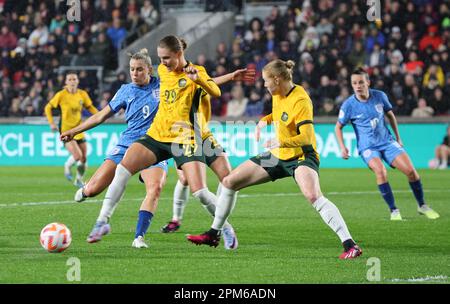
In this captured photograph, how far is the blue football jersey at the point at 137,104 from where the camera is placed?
33.8 feet

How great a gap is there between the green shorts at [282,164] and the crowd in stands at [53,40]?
19.0 m

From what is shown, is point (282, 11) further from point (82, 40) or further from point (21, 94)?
point (21, 94)

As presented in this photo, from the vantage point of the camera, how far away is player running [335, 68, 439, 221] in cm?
1335

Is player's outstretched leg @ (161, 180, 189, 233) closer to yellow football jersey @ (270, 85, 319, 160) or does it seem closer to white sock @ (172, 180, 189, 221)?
white sock @ (172, 180, 189, 221)

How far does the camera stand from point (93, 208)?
14.3 metres

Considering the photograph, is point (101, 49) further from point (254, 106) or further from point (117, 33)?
point (254, 106)

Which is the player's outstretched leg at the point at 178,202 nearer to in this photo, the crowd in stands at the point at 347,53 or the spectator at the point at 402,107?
the crowd in stands at the point at 347,53

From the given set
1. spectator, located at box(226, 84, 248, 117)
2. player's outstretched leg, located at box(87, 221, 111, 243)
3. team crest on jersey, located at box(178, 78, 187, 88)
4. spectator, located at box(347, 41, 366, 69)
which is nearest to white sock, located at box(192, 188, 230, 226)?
player's outstretched leg, located at box(87, 221, 111, 243)

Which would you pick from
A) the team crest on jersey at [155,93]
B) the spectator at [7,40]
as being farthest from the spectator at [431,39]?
the team crest on jersey at [155,93]

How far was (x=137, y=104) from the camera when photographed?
10359 millimetres

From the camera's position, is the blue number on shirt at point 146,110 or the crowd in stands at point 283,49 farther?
the crowd in stands at point 283,49

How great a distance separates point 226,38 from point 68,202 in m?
15.8

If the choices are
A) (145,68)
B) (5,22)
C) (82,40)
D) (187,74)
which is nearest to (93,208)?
(145,68)

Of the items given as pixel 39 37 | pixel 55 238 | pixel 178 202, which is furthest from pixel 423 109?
pixel 55 238
